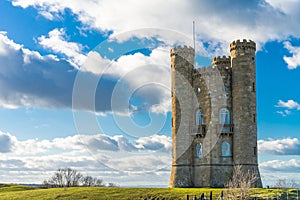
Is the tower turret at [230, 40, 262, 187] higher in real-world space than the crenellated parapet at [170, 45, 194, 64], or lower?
lower

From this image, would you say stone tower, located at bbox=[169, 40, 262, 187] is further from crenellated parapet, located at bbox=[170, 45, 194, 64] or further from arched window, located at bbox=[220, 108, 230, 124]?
crenellated parapet, located at bbox=[170, 45, 194, 64]

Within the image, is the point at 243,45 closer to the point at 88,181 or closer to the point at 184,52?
the point at 184,52

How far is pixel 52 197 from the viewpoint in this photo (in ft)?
179

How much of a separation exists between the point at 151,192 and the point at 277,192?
13363 mm

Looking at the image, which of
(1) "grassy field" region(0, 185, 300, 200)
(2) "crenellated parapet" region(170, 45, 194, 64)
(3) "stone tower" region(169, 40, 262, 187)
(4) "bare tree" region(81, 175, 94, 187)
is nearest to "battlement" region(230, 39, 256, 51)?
(3) "stone tower" region(169, 40, 262, 187)

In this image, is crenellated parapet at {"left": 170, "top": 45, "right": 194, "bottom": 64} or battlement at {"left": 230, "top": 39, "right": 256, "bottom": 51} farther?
crenellated parapet at {"left": 170, "top": 45, "right": 194, "bottom": 64}

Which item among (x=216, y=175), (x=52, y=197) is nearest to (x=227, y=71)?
(x=216, y=175)

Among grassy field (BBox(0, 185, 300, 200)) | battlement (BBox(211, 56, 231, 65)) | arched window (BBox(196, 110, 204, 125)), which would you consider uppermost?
battlement (BBox(211, 56, 231, 65))

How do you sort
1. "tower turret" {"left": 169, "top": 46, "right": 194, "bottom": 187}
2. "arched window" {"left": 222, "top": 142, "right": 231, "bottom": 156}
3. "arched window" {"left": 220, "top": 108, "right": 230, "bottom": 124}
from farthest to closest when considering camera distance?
"tower turret" {"left": 169, "top": 46, "right": 194, "bottom": 187} → "arched window" {"left": 220, "top": 108, "right": 230, "bottom": 124} → "arched window" {"left": 222, "top": 142, "right": 231, "bottom": 156}

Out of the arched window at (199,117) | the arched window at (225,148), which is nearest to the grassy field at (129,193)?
the arched window at (225,148)

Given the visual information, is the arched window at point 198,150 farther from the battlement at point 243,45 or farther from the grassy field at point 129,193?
the battlement at point 243,45

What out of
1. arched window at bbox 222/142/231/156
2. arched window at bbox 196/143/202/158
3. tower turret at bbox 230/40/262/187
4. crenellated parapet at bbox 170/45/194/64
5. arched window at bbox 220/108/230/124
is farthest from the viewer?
crenellated parapet at bbox 170/45/194/64

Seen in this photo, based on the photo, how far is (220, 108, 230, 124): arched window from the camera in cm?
5984

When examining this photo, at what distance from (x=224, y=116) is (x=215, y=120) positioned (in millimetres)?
1202
